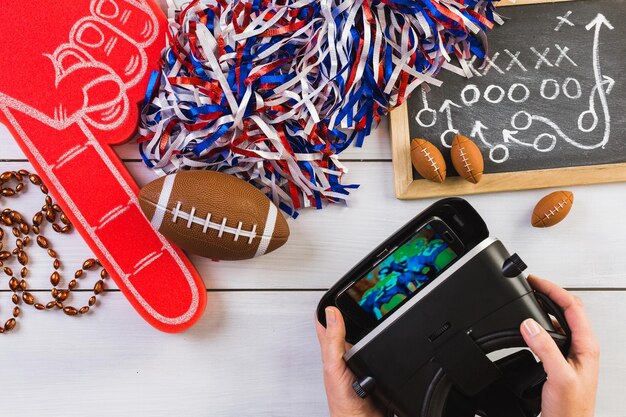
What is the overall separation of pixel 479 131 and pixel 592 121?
7.9 inches

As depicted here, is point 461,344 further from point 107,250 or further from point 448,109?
point 107,250

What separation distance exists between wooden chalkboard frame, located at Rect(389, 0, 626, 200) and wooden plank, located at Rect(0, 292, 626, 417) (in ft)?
0.73

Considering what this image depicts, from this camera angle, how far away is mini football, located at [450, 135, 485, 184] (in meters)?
0.93

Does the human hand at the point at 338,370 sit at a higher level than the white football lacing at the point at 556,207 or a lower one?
lower

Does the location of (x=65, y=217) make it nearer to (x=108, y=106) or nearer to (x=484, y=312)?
(x=108, y=106)

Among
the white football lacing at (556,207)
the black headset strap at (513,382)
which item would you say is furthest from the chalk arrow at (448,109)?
the black headset strap at (513,382)

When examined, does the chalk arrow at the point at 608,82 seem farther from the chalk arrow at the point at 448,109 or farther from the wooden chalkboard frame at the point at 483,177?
the chalk arrow at the point at 448,109

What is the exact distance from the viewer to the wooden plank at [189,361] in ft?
3.33

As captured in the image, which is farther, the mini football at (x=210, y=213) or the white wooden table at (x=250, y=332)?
the white wooden table at (x=250, y=332)

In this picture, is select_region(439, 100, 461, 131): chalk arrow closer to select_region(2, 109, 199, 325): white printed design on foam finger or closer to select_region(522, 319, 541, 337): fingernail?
select_region(522, 319, 541, 337): fingernail

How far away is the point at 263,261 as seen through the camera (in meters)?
1.01

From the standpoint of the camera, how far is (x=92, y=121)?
3.11 feet

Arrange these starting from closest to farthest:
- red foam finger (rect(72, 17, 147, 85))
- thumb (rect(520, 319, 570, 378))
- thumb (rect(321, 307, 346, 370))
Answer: thumb (rect(520, 319, 570, 378)), thumb (rect(321, 307, 346, 370)), red foam finger (rect(72, 17, 147, 85))

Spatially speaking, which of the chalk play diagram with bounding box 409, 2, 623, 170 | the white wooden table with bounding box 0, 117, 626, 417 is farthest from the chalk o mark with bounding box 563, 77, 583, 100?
the white wooden table with bounding box 0, 117, 626, 417
